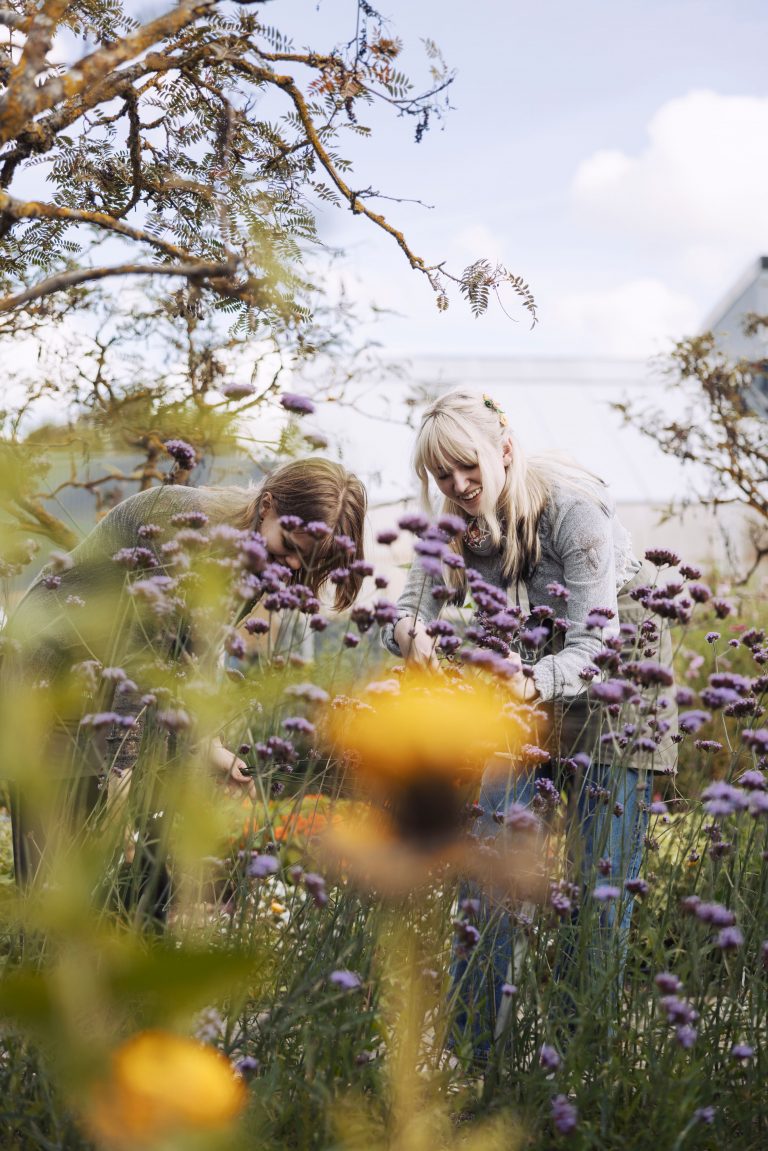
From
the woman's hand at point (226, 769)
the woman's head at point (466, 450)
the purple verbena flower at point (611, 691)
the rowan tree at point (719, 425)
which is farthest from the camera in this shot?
the rowan tree at point (719, 425)

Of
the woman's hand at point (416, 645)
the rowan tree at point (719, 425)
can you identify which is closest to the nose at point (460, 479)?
the woman's hand at point (416, 645)

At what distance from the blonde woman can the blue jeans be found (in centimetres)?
1

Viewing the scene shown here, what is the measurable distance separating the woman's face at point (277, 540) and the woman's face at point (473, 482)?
420 millimetres

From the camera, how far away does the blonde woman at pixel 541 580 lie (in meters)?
2.07

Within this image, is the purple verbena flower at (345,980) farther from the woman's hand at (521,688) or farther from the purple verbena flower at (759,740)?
the purple verbena flower at (759,740)

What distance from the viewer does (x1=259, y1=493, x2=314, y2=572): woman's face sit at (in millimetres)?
2125

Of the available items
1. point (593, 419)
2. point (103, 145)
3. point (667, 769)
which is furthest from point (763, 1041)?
point (593, 419)

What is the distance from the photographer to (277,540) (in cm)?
218

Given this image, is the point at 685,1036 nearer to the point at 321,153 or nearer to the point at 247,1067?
the point at 247,1067

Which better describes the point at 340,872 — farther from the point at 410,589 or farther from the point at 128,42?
the point at 128,42

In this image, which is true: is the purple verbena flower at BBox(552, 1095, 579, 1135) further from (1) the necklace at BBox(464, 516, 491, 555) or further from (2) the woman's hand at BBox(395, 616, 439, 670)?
(1) the necklace at BBox(464, 516, 491, 555)

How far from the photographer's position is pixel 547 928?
5.75 ft

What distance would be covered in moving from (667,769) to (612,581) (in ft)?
1.43

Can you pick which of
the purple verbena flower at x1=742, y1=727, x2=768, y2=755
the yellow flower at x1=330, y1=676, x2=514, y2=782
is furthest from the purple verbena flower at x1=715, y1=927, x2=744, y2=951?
the yellow flower at x1=330, y1=676, x2=514, y2=782
